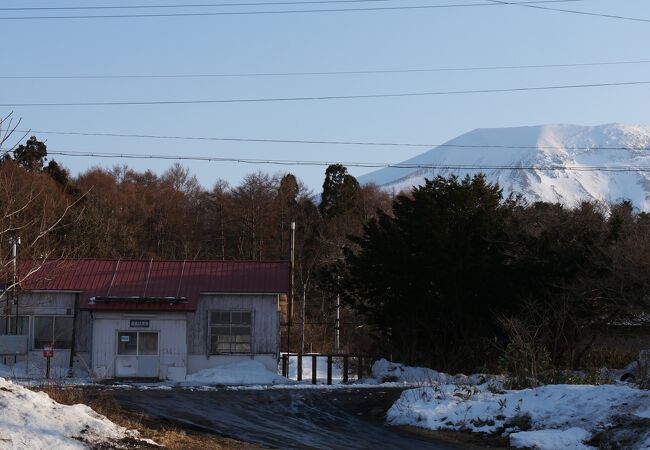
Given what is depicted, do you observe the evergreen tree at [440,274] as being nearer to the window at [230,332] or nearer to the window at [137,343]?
the window at [230,332]

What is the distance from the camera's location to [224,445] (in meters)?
15.0

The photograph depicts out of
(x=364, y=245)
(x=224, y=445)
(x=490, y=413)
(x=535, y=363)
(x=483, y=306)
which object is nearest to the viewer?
(x=224, y=445)

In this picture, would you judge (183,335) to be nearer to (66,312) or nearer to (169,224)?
(66,312)

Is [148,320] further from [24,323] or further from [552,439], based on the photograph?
[552,439]

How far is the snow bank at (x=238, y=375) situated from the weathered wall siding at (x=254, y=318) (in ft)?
2.91

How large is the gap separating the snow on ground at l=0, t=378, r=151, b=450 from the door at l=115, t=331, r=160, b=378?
21.2 meters

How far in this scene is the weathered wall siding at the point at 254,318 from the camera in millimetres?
35781

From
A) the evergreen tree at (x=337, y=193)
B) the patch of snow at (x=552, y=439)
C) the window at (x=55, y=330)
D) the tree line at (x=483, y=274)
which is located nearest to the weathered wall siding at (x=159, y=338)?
the window at (x=55, y=330)

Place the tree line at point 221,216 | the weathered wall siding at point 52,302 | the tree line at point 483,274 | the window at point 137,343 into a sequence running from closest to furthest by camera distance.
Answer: the tree line at point 483,274 < the window at point 137,343 < the weathered wall siding at point 52,302 < the tree line at point 221,216

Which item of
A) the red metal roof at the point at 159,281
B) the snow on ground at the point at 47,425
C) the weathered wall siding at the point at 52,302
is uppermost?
the red metal roof at the point at 159,281

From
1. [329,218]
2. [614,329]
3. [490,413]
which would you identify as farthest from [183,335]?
[329,218]

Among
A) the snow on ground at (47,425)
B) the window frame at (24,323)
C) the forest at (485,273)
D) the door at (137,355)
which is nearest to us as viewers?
the snow on ground at (47,425)

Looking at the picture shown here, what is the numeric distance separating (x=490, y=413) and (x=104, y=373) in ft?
67.8

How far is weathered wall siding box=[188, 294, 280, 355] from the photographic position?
35.8m
